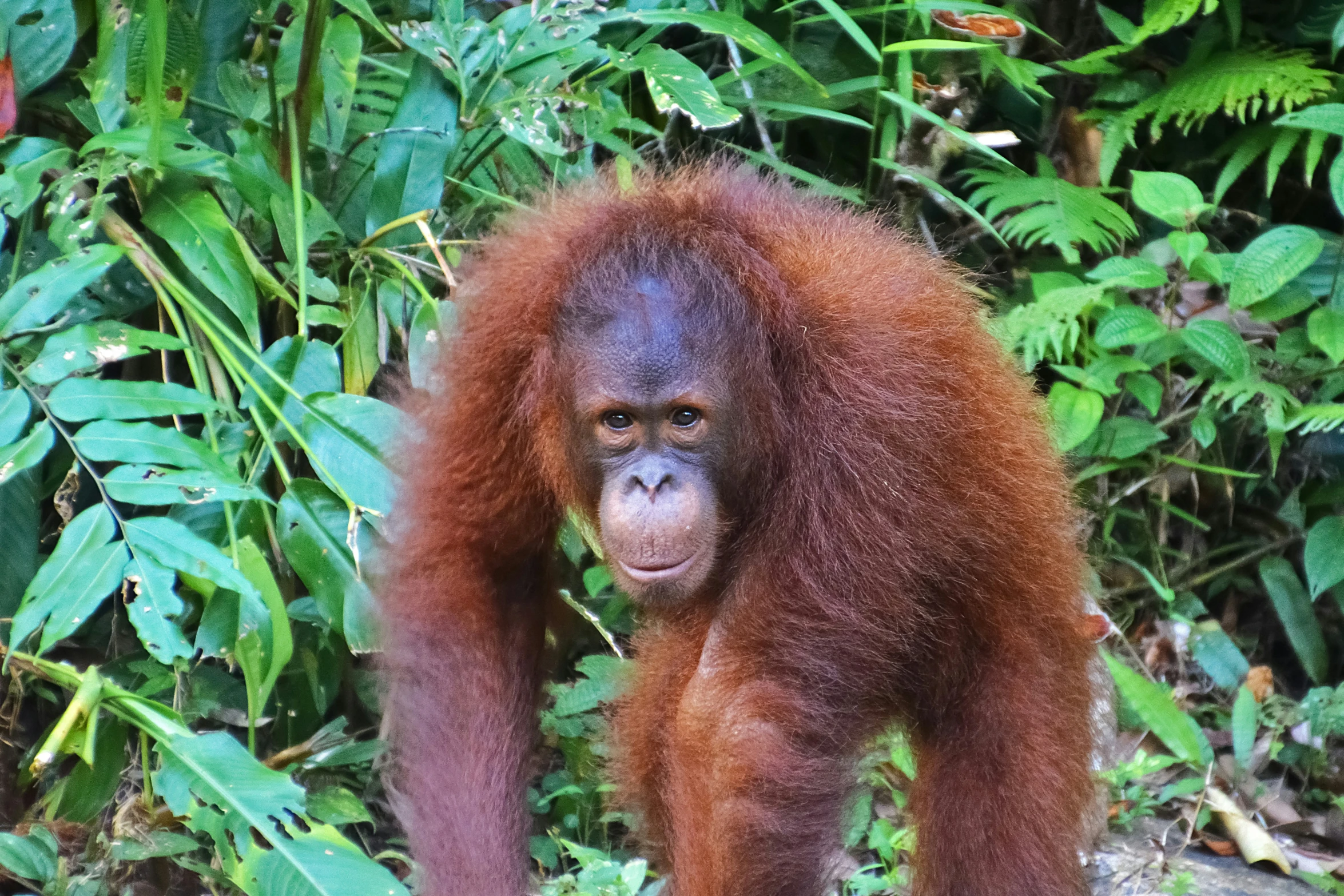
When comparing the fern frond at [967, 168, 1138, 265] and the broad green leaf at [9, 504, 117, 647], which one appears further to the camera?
the fern frond at [967, 168, 1138, 265]

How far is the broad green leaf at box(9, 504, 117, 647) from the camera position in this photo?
223 centimetres

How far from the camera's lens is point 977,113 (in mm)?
4254

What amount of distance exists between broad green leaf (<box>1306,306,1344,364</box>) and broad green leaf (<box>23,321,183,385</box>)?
265 cm

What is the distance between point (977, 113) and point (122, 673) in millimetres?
2804

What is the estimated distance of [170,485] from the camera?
2.39 meters

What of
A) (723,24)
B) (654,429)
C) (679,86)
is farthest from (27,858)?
(723,24)

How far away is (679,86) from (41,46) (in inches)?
52.1

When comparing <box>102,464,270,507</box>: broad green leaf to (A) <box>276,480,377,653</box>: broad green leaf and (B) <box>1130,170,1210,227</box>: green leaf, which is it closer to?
(A) <box>276,480,377,653</box>: broad green leaf

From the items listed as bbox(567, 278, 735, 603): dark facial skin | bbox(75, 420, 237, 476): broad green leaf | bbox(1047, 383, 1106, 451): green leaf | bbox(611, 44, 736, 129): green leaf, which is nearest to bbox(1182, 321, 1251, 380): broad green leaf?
bbox(1047, 383, 1106, 451): green leaf

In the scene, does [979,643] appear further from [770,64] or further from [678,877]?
[770,64]

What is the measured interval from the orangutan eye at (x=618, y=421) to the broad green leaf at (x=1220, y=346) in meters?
1.86

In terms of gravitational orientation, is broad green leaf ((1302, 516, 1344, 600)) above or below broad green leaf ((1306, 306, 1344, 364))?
below

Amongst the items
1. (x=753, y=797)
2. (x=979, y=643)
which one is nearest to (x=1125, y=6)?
(x=979, y=643)

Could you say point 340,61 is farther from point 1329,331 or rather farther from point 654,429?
point 1329,331
